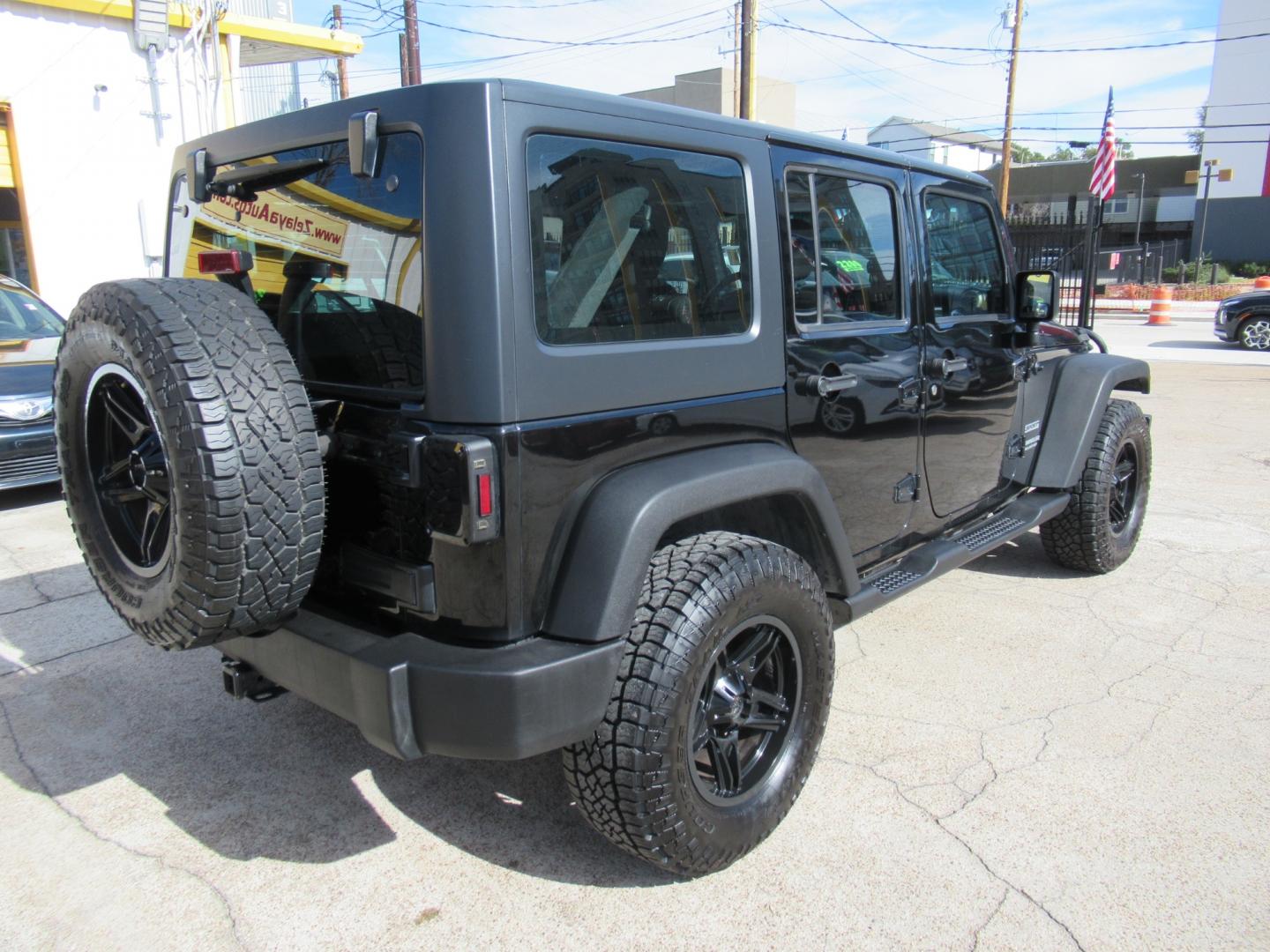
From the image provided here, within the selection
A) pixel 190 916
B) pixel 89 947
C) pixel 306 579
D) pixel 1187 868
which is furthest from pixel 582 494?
pixel 1187 868

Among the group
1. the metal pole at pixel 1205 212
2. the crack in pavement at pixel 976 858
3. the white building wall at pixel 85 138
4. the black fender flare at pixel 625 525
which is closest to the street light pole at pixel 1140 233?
the metal pole at pixel 1205 212

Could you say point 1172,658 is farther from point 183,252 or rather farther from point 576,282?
point 183,252

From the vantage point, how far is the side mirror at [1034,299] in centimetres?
404

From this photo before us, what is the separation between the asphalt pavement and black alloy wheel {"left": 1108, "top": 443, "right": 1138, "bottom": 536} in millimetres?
739

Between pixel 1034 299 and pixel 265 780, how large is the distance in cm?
358

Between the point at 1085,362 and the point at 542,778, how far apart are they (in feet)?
10.9

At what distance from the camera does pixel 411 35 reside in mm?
17922

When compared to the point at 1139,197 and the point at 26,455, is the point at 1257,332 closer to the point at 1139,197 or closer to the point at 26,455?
the point at 26,455

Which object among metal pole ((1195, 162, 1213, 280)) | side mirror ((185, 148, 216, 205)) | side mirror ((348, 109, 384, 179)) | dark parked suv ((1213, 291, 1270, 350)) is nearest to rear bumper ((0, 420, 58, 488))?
side mirror ((185, 148, 216, 205))

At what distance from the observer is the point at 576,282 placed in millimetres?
2180

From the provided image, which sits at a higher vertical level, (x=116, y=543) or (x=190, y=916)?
(x=116, y=543)

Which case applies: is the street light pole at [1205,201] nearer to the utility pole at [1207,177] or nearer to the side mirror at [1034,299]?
the utility pole at [1207,177]

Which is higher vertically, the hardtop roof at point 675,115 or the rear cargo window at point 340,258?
the hardtop roof at point 675,115

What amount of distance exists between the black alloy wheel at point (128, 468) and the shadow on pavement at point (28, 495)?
4639 mm
